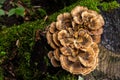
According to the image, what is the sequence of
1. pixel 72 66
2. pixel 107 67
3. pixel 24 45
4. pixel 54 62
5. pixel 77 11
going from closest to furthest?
pixel 72 66
pixel 54 62
pixel 77 11
pixel 107 67
pixel 24 45

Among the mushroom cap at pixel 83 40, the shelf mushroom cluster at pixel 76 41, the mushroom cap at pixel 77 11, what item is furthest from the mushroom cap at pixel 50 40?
the mushroom cap at pixel 77 11

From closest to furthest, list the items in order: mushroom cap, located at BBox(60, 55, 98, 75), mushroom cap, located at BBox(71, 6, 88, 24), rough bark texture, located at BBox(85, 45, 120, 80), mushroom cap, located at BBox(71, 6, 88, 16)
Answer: mushroom cap, located at BBox(60, 55, 98, 75) → mushroom cap, located at BBox(71, 6, 88, 24) → mushroom cap, located at BBox(71, 6, 88, 16) → rough bark texture, located at BBox(85, 45, 120, 80)

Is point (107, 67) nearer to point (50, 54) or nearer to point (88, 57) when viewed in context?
point (88, 57)

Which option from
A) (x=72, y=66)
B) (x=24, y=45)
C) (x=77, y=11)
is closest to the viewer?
(x=72, y=66)

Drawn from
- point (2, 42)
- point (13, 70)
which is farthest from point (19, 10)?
point (13, 70)

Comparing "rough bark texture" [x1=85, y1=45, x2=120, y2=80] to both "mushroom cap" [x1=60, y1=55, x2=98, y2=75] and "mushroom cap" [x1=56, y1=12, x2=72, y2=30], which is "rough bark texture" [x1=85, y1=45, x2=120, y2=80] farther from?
"mushroom cap" [x1=56, y1=12, x2=72, y2=30]

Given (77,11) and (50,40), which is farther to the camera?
(77,11)

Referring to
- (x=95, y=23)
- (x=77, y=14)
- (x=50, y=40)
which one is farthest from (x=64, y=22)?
(x=95, y=23)

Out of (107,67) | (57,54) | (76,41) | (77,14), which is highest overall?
(77,14)

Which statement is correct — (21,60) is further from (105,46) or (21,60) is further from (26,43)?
(105,46)

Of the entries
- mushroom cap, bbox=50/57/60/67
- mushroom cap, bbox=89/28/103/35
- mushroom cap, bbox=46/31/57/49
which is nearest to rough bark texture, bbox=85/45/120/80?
mushroom cap, bbox=89/28/103/35
